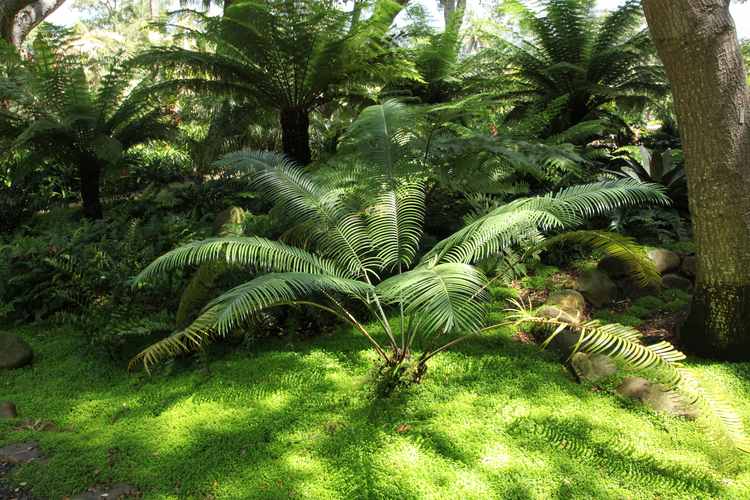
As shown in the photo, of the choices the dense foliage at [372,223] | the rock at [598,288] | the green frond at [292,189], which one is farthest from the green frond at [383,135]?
the rock at [598,288]

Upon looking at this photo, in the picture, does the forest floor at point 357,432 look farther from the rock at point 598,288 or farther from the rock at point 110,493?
the rock at point 598,288

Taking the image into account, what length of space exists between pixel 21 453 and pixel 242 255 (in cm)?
142

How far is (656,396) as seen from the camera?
101 inches

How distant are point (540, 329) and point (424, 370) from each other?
3.13 feet

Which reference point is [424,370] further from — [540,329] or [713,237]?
[713,237]

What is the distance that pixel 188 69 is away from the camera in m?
5.36

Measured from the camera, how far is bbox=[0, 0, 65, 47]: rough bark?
7.26m

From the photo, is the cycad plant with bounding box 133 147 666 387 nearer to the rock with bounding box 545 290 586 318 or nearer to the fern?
the rock with bounding box 545 290 586 318

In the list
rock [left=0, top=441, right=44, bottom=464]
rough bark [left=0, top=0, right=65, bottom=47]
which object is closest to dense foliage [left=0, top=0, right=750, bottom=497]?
rock [left=0, top=441, right=44, bottom=464]

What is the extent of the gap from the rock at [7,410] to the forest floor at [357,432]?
63 mm

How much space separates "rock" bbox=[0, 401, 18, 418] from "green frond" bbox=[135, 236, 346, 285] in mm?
1072

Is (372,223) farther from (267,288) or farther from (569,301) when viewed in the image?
(569,301)

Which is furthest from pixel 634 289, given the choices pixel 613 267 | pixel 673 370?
pixel 673 370

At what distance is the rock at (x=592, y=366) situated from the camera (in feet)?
9.32
